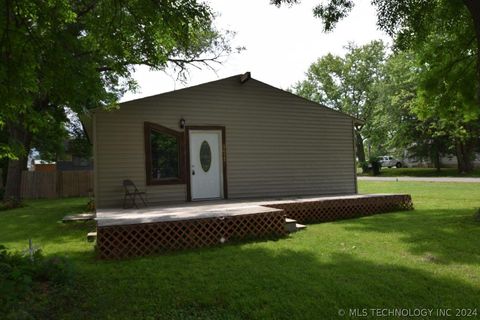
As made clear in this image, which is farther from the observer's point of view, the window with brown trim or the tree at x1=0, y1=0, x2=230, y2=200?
the window with brown trim

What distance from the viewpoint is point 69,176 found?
21594 mm

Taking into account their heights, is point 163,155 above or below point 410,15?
below

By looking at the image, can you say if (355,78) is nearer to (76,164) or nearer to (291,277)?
(76,164)

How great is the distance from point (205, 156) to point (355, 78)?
117 feet

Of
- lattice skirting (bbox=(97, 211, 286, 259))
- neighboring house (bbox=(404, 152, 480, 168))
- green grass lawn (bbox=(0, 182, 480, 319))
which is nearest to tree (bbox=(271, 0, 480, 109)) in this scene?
green grass lawn (bbox=(0, 182, 480, 319))

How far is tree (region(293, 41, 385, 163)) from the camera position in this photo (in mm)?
41625

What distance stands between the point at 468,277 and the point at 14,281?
4967 mm

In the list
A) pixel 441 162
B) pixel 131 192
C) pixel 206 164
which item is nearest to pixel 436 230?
pixel 206 164

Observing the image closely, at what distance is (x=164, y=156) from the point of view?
1004 cm

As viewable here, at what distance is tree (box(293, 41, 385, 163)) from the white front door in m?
32.6

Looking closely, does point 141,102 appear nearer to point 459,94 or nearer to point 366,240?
point 366,240

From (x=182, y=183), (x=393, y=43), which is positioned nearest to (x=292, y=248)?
(x=182, y=183)

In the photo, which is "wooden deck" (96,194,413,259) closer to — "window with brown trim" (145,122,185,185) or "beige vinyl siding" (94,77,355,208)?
"beige vinyl siding" (94,77,355,208)

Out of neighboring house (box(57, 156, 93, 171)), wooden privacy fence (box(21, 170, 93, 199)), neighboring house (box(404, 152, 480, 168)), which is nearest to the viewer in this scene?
wooden privacy fence (box(21, 170, 93, 199))
